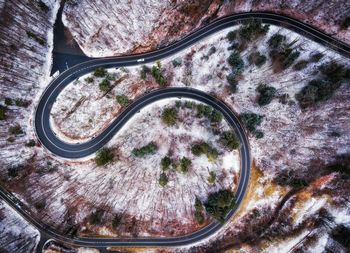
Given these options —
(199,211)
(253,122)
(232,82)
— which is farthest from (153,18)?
(199,211)

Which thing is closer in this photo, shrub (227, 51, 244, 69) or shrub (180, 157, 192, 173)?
shrub (180, 157, 192, 173)

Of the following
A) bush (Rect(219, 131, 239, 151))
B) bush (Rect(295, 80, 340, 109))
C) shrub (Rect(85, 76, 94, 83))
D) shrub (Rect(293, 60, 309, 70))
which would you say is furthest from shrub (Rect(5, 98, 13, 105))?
bush (Rect(295, 80, 340, 109))

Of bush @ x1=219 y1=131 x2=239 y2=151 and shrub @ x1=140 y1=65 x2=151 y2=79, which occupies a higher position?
shrub @ x1=140 y1=65 x2=151 y2=79

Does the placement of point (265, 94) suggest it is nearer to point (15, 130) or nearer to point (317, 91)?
point (317, 91)

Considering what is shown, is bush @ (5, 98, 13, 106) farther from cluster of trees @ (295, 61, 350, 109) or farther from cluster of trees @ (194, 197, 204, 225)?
cluster of trees @ (295, 61, 350, 109)

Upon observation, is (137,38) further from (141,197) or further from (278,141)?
(278,141)

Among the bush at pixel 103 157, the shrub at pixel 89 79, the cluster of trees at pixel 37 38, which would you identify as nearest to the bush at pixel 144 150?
the bush at pixel 103 157

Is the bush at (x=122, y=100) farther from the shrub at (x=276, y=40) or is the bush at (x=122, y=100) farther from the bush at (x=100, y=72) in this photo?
the shrub at (x=276, y=40)
